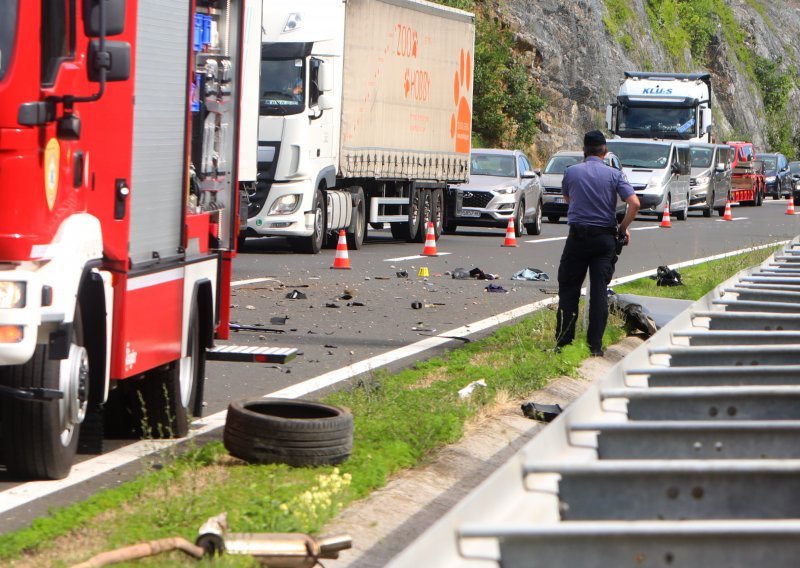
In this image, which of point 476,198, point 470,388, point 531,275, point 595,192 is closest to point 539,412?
point 470,388

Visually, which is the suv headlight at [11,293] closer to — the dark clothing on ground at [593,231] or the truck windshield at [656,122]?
the dark clothing on ground at [593,231]

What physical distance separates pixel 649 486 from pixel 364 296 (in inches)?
550

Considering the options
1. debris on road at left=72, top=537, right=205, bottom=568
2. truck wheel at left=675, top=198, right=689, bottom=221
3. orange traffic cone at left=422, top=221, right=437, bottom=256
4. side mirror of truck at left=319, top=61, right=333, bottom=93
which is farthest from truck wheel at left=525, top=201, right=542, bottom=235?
debris on road at left=72, top=537, right=205, bottom=568

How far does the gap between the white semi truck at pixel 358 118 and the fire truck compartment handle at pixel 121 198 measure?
1538 cm

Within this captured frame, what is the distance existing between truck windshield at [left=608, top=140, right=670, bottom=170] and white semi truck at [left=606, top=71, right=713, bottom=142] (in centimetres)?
428

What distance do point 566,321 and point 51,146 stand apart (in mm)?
6335

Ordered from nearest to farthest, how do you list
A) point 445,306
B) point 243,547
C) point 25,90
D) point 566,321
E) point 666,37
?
point 243,547 < point 25,90 < point 566,321 < point 445,306 < point 666,37

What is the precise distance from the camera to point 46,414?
254 inches

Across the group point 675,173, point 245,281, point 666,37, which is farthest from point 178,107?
point 666,37

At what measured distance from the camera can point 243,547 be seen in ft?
16.8

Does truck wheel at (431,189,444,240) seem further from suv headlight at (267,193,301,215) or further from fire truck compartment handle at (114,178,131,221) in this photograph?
fire truck compartment handle at (114,178,131,221)

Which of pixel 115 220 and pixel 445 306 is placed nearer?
pixel 115 220

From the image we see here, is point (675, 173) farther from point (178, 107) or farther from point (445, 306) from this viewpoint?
point (178, 107)

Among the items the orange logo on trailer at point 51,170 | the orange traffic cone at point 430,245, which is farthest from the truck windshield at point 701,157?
the orange logo on trailer at point 51,170
